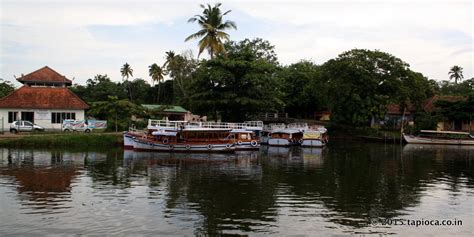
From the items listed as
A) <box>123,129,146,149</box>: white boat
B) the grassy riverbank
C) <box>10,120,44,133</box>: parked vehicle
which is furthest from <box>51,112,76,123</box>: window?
<box>123,129,146,149</box>: white boat

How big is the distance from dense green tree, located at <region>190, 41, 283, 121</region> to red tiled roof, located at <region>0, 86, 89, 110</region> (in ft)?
48.4

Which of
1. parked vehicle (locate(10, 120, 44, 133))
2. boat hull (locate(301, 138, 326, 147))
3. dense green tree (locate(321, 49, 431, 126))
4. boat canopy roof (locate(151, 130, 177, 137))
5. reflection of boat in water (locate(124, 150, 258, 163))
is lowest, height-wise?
reflection of boat in water (locate(124, 150, 258, 163))

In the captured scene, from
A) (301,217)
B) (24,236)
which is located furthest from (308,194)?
(24,236)

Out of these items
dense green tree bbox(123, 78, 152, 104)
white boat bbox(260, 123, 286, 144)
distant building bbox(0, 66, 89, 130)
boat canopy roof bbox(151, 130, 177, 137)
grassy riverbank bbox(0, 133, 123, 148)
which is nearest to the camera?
boat canopy roof bbox(151, 130, 177, 137)

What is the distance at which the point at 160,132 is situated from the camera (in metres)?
41.7

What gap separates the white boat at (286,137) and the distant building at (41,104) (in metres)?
23.2

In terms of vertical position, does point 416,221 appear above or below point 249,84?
below

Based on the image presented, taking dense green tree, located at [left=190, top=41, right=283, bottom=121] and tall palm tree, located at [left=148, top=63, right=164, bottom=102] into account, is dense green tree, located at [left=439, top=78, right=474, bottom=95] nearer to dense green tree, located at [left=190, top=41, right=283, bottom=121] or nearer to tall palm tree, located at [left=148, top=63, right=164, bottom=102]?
dense green tree, located at [left=190, top=41, right=283, bottom=121]

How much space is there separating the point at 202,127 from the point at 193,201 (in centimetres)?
2373

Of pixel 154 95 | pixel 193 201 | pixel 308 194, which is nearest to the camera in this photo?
pixel 193 201

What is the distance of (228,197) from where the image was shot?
19516 mm

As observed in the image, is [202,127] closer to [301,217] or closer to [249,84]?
[249,84]

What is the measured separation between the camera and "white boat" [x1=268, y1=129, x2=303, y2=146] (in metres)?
53.4

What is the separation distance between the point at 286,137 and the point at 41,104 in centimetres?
2969
